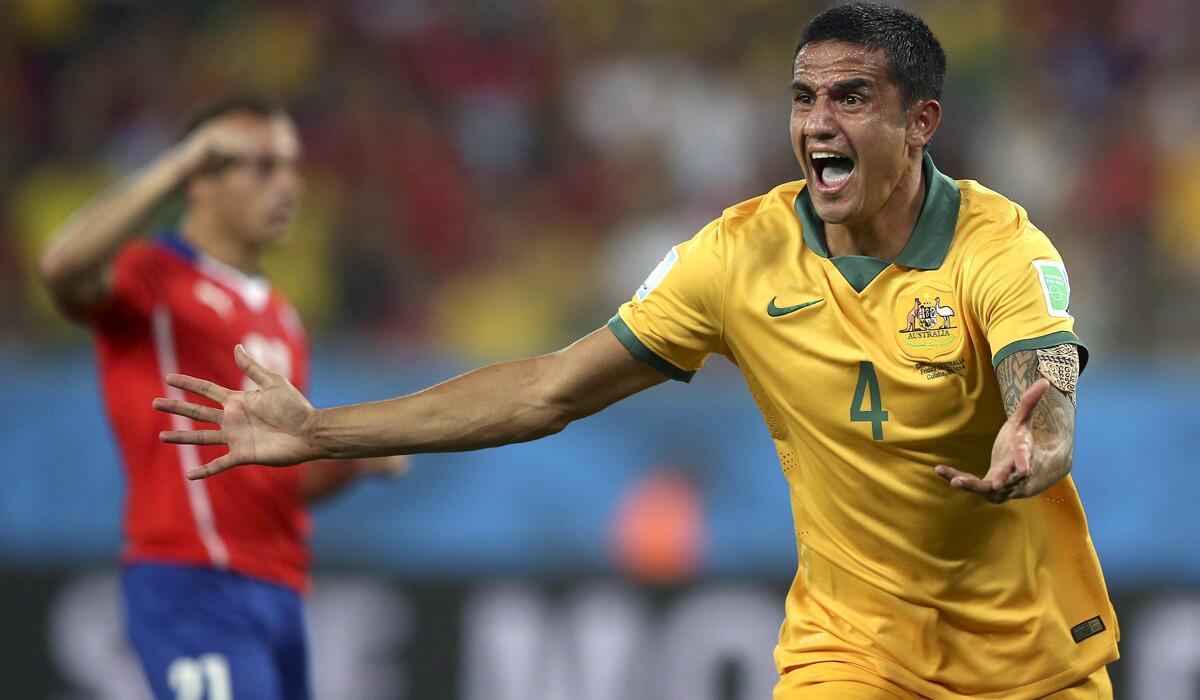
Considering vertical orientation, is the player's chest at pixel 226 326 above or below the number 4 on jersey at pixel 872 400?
above

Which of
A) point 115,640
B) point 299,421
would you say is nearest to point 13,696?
point 115,640

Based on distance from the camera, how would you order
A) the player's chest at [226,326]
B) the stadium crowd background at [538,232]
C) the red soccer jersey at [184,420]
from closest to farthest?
1. the red soccer jersey at [184,420]
2. the player's chest at [226,326]
3. the stadium crowd background at [538,232]

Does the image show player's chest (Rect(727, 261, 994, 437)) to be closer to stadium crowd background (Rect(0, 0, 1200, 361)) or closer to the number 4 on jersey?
the number 4 on jersey

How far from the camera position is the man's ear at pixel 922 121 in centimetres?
425

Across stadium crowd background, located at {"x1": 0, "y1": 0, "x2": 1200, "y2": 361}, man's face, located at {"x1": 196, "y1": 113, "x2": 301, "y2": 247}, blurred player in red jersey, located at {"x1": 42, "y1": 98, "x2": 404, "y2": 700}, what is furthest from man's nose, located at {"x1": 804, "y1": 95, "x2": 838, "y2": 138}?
stadium crowd background, located at {"x1": 0, "y1": 0, "x2": 1200, "y2": 361}

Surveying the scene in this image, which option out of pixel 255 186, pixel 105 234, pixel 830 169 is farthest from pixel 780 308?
pixel 255 186

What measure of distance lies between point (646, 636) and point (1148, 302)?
3.35 meters

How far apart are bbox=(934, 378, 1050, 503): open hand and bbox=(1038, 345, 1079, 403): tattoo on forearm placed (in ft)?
0.81

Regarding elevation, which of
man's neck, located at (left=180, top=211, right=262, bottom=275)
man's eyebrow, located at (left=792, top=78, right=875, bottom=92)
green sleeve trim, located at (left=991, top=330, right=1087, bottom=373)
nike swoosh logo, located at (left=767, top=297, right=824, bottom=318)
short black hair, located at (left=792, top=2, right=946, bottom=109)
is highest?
man's neck, located at (left=180, top=211, right=262, bottom=275)

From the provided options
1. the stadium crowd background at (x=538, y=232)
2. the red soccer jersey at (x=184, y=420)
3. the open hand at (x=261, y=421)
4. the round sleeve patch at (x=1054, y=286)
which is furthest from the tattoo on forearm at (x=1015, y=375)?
the stadium crowd background at (x=538, y=232)

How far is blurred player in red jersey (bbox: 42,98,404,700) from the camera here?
5.70 meters

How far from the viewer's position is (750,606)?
28.2 ft

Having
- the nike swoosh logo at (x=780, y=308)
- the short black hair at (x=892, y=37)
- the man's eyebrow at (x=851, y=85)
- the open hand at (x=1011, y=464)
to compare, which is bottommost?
the open hand at (x=1011, y=464)

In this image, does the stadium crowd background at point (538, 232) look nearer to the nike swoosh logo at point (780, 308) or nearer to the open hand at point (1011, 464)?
the nike swoosh logo at point (780, 308)
